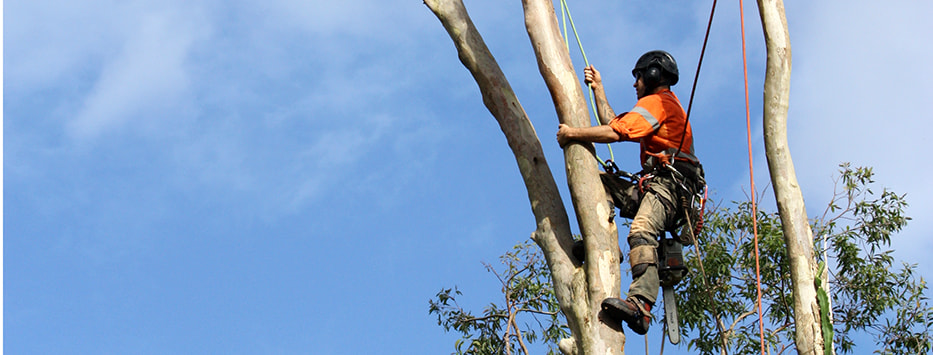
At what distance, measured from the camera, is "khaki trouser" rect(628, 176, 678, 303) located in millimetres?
4707

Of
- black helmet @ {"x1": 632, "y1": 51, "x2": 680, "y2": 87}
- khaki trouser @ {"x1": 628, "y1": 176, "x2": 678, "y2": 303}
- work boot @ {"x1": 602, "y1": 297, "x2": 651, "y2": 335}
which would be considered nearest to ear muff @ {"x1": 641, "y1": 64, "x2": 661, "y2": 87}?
black helmet @ {"x1": 632, "y1": 51, "x2": 680, "y2": 87}

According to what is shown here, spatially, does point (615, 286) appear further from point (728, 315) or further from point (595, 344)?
point (728, 315)

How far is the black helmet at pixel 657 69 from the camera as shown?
5.32m

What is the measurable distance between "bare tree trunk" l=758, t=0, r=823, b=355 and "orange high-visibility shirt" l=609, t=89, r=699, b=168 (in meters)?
0.87

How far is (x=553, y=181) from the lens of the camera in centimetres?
504

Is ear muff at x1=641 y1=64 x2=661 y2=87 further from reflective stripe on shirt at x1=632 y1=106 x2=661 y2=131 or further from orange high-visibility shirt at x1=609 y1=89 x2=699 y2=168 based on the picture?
reflective stripe on shirt at x1=632 y1=106 x2=661 y2=131

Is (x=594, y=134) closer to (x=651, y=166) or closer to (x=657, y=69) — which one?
(x=651, y=166)

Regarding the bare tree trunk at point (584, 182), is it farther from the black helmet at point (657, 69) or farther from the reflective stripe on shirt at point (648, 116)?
the black helmet at point (657, 69)

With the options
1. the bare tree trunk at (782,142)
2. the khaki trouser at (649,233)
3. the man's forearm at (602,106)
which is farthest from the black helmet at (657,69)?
the bare tree trunk at (782,142)

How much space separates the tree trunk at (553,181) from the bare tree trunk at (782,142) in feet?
4.83

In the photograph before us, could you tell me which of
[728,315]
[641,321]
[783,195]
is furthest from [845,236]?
[641,321]

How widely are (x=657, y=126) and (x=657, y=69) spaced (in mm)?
398

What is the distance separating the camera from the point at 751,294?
29.6 feet

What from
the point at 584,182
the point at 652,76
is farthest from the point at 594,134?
the point at 652,76
